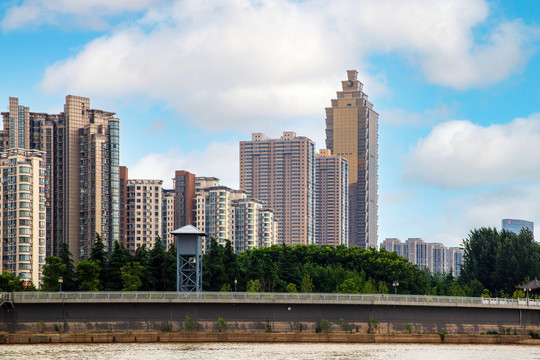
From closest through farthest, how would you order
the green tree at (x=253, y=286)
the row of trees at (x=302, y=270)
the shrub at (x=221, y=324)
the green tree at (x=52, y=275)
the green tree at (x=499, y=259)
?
the shrub at (x=221, y=324) < the green tree at (x=52, y=275) < the row of trees at (x=302, y=270) < the green tree at (x=253, y=286) < the green tree at (x=499, y=259)

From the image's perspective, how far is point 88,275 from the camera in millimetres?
111812

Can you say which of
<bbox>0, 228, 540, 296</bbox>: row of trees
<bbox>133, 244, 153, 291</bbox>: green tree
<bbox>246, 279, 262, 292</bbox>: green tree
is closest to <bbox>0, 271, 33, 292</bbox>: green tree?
<bbox>0, 228, 540, 296</bbox>: row of trees

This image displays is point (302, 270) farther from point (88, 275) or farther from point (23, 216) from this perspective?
point (23, 216)

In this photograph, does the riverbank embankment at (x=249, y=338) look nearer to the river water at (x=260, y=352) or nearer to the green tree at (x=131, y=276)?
the river water at (x=260, y=352)

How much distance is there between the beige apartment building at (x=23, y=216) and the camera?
144 meters

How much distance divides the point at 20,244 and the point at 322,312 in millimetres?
72498

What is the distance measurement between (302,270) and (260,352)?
67332mm

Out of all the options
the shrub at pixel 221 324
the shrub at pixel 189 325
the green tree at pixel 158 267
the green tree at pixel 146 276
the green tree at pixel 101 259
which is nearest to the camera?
the shrub at pixel 189 325

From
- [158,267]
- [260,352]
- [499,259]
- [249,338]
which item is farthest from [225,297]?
[499,259]

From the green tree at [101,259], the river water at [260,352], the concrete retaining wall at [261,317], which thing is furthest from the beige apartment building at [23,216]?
the river water at [260,352]

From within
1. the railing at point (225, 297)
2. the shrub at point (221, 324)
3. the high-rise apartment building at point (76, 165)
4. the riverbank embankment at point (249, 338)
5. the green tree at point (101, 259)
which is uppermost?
the high-rise apartment building at point (76, 165)

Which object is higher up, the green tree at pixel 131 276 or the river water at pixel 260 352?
the green tree at pixel 131 276

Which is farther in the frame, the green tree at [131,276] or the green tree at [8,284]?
the green tree at [131,276]

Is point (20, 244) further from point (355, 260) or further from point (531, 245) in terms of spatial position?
point (531, 245)
